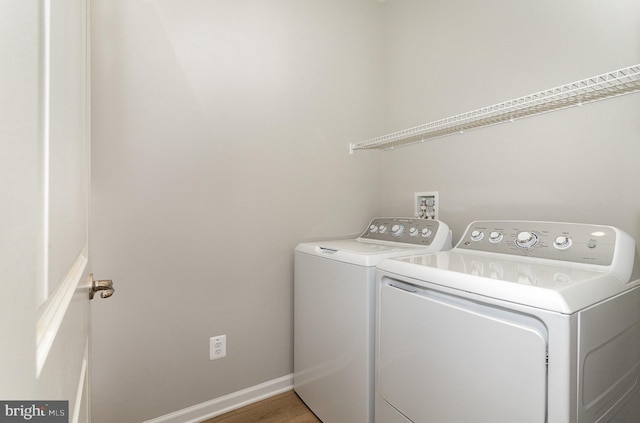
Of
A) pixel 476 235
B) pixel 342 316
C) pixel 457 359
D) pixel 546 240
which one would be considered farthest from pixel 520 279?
pixel 342 316

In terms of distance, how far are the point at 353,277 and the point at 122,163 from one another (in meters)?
1.15

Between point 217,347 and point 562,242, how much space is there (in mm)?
1621

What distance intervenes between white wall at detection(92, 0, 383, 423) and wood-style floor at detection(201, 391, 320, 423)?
→ 0.12m

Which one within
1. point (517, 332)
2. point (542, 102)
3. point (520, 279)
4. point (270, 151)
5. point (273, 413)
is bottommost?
point (273, 413)

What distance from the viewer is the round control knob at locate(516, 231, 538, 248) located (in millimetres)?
1165

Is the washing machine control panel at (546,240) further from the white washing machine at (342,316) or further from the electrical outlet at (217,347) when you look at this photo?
the electrical outlet at (217,347)

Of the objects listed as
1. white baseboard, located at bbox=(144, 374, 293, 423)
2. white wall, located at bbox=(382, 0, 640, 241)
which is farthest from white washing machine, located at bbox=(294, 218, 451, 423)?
white wall, located at bbox=(382, 0, 640, 241)

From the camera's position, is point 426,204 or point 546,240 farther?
point 426,204

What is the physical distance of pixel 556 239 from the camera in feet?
3.63

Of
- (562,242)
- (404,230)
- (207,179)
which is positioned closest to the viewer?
(562,242)

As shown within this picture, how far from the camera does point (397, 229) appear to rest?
A: 1738 mm

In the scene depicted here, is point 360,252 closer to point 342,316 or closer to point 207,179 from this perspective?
point 342,316

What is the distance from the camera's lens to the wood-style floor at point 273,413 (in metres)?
1.56

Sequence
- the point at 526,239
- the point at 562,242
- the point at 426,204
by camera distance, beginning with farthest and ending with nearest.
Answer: the point at 426,204 < the point at 526,239 < the point at 562,242
